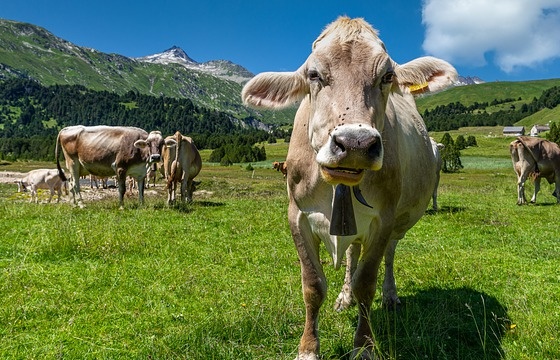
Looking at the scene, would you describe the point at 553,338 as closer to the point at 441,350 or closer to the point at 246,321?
the point at 441,350

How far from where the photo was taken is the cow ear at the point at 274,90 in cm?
457

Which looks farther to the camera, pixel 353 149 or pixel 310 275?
pixel 310 275

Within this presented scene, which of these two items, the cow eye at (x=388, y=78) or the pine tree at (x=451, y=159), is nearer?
the cow eye at (x=388, y=78)

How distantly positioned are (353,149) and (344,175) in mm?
282

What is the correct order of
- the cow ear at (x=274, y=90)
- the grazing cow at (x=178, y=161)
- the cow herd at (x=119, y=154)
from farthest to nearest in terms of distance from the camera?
the grazing cow at (x=178, y=161), the cow herd at (x=119, y=154), the cow ear at (x=274, y=90)

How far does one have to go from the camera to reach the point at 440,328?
203 inches

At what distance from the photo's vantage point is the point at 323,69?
12.7 ft

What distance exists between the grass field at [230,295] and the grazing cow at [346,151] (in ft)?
2.62

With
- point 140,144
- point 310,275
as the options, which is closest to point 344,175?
point 310,275

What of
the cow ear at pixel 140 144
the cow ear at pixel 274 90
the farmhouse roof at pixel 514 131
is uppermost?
the farmhouse roof at pixel 514 131

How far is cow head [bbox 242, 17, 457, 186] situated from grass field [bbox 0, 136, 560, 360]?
6.14 ft

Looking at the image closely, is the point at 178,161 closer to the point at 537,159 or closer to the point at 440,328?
the point at 440,328

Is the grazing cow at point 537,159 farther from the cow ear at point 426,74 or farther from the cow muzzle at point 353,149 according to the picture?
the cow muzzle at point 353,149

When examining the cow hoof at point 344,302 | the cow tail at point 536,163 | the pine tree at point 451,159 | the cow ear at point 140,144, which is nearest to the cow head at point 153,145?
the cow ear at point 140,144
